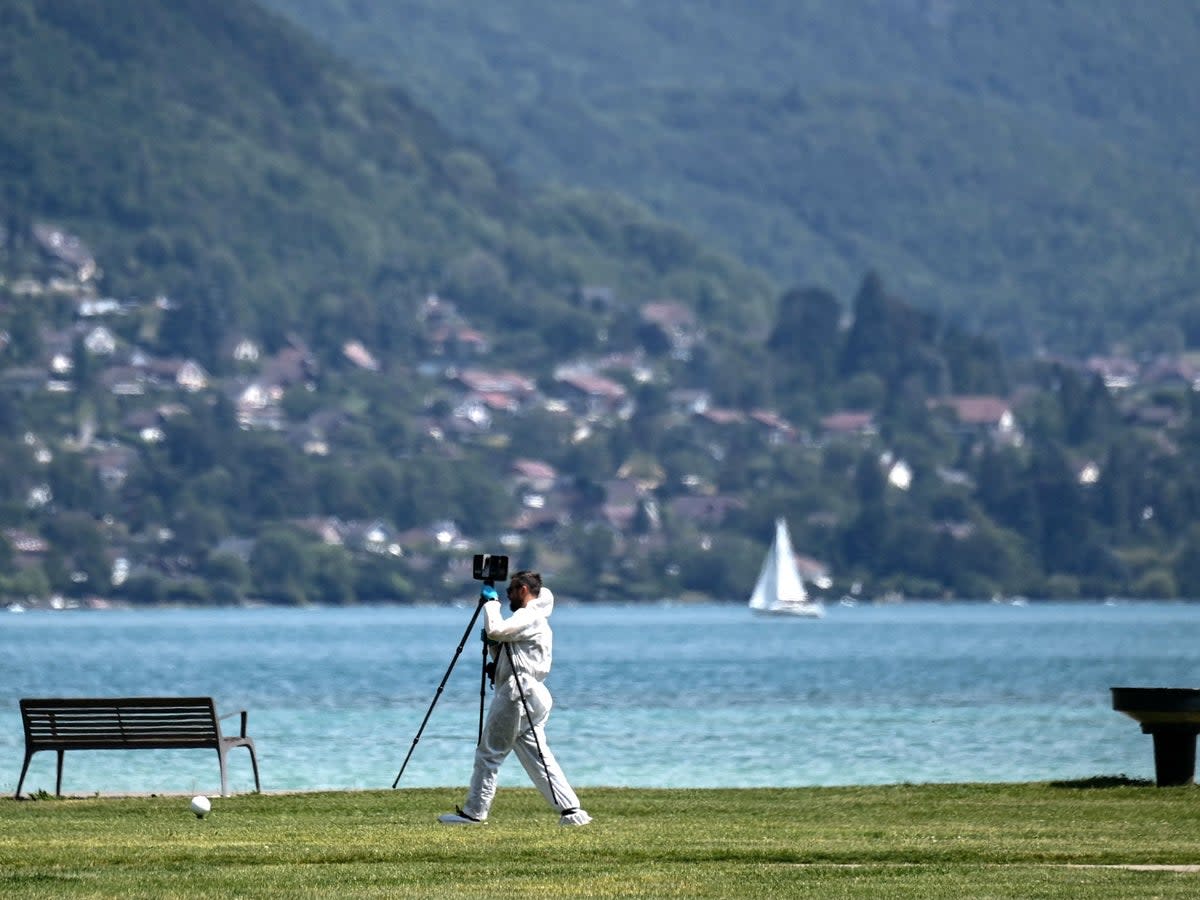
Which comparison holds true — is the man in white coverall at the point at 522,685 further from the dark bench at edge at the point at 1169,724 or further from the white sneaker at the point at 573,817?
the dark bench at edge at the point at 1169,724

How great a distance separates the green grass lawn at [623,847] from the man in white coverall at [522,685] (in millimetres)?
437

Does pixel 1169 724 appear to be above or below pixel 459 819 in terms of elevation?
above

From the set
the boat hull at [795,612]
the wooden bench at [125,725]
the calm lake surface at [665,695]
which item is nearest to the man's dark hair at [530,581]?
the wooden bench at [125,725]

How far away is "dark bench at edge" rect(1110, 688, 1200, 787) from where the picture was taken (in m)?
22.3

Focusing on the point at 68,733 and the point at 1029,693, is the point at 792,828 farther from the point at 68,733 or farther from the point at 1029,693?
the point at 1029,693

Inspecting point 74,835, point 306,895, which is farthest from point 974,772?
point 306,895

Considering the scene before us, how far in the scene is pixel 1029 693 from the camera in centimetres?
6438

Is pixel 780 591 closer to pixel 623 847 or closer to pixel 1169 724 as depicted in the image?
pixel 1169 724

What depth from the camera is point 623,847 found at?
56.9 ft

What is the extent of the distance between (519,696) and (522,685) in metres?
0.07

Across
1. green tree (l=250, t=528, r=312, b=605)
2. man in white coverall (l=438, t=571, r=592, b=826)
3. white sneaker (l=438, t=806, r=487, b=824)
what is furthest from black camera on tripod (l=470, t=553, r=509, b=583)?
green tree (l=250, t=528, r=312, b=605)

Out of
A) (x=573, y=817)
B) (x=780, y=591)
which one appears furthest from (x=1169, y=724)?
(x=780, y=591)

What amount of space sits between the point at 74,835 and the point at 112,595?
178 m

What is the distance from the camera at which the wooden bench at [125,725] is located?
70.9 ft
